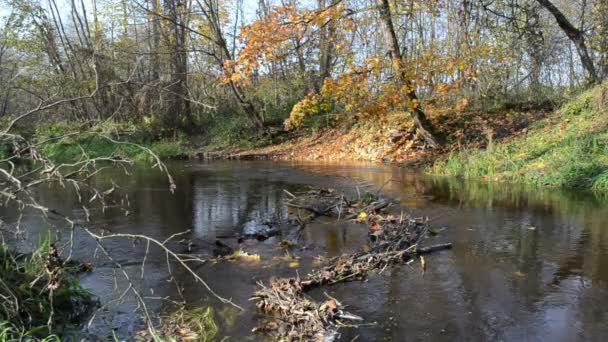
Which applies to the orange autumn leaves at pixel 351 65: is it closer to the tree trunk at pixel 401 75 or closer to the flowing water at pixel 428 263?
the tree trunk at pixel 401 75

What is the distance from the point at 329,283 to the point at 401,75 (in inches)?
488

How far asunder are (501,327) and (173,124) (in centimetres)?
2590

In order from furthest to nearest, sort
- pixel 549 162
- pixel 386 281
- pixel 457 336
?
pixel 549 162 → pixel 386 281 → pixel 457 336

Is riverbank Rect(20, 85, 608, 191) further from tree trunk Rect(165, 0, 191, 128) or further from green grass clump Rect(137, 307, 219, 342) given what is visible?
green grass clump Rect(137, 307, 219, 342)

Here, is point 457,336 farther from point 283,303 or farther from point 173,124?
point 173,124

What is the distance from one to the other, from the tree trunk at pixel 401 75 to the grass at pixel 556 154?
2017 millimetres

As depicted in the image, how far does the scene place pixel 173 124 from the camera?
28.9 m

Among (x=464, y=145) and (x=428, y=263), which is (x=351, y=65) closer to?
(x=464, y=145)

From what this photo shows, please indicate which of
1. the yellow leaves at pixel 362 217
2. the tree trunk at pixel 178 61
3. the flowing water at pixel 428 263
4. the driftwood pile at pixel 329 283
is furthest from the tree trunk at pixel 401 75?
the tree trunk at pixel 178 61

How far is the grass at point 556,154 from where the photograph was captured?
41.3 ft

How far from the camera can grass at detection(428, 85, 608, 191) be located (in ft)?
41.3

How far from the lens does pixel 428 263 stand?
6.80m

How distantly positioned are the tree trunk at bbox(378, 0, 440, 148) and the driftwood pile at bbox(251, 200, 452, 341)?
946 cm

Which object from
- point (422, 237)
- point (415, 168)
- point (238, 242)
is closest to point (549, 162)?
point (415, 168)
